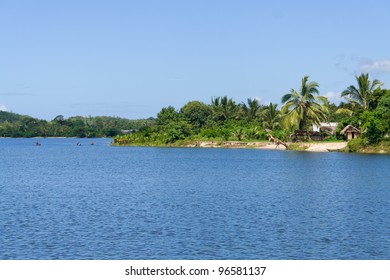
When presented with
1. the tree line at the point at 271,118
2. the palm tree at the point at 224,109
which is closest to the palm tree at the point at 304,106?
the tree line at the point at 271,118

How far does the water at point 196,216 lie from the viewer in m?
23.2

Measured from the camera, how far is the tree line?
85250mm

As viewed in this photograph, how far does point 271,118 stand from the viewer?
11975 cm

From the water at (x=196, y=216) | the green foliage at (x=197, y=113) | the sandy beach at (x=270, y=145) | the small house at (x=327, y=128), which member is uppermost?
the green foliage at (x=197, y=113)

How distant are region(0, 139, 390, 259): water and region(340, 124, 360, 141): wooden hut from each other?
42090 mm

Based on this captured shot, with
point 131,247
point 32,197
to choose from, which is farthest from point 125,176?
point 131,247

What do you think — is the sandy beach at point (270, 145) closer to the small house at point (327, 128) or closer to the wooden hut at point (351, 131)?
the wooden hut at point (351, 131)

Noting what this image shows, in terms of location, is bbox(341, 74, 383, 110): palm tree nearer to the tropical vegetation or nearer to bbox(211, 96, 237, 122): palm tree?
the tropical vegetation

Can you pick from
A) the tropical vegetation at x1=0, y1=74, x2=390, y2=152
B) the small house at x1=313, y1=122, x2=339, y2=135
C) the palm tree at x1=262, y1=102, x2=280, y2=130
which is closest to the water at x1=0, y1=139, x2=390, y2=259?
the tropical vegetation at x1=0, y1=74, x2=390, y2=152

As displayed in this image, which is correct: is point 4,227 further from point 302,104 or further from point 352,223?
point 302,104

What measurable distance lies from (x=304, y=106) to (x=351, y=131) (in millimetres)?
8870

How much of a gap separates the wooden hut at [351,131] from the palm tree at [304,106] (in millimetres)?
4730

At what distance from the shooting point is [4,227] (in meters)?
27.5

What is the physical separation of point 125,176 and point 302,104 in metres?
51.8
